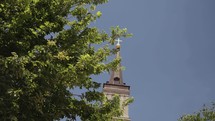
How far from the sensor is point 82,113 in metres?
11.1

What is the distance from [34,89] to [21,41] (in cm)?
149

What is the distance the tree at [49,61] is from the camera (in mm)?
9289

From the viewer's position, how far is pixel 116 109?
11.3 m

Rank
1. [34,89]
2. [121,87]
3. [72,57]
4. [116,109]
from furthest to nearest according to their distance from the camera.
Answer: [121,87], [116,109], [72,57], [34,89]

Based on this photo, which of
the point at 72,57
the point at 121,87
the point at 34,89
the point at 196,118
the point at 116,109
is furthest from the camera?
the point at 121,87

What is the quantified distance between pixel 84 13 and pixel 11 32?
2858 millimetres

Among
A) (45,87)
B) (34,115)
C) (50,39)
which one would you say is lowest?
(34,115)

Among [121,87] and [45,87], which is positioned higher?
[121,87]

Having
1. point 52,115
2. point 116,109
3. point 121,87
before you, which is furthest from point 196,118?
point 121,87

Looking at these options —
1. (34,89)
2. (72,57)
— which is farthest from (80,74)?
(34,89)

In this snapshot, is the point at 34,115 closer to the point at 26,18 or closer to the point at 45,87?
the point at 45,87

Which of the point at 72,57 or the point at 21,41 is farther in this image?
the point at 72,57

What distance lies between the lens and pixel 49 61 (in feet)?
32.0

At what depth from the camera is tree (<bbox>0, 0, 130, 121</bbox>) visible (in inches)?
366
